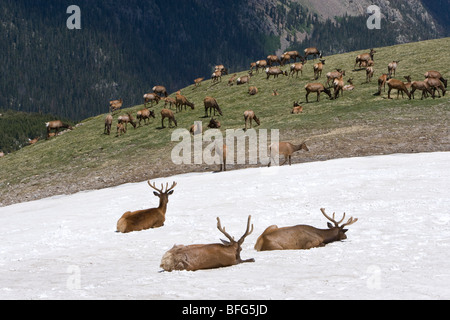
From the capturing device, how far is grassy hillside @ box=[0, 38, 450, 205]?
30266mm

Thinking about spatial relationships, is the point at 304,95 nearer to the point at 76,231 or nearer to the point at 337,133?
the point at 337,133

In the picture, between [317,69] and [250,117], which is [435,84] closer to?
[250,117]

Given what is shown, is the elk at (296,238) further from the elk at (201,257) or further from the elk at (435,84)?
the elk at (435,84)

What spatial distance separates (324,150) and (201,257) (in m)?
20.7

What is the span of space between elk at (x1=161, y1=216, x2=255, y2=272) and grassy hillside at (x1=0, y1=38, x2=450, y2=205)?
18748 millimetres

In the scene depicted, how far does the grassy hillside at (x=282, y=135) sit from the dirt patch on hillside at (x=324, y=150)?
0.18ft

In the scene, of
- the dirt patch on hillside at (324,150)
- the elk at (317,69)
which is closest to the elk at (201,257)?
the dirt patch on hillside at (324,150)

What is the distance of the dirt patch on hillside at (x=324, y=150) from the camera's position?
94.1ft

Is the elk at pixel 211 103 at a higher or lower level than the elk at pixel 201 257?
higher

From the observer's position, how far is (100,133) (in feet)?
158

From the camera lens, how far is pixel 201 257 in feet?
33.7

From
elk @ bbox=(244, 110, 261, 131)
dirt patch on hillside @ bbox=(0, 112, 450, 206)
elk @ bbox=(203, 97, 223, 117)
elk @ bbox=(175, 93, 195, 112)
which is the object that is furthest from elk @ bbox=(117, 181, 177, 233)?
elk @ bbox=(175, 93, 195, 112)

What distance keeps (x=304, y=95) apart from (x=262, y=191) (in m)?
28.3

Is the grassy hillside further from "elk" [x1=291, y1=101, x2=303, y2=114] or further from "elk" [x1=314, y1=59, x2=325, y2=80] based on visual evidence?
"elk" [x1=314, y1=59, x2=325, y2=80]
